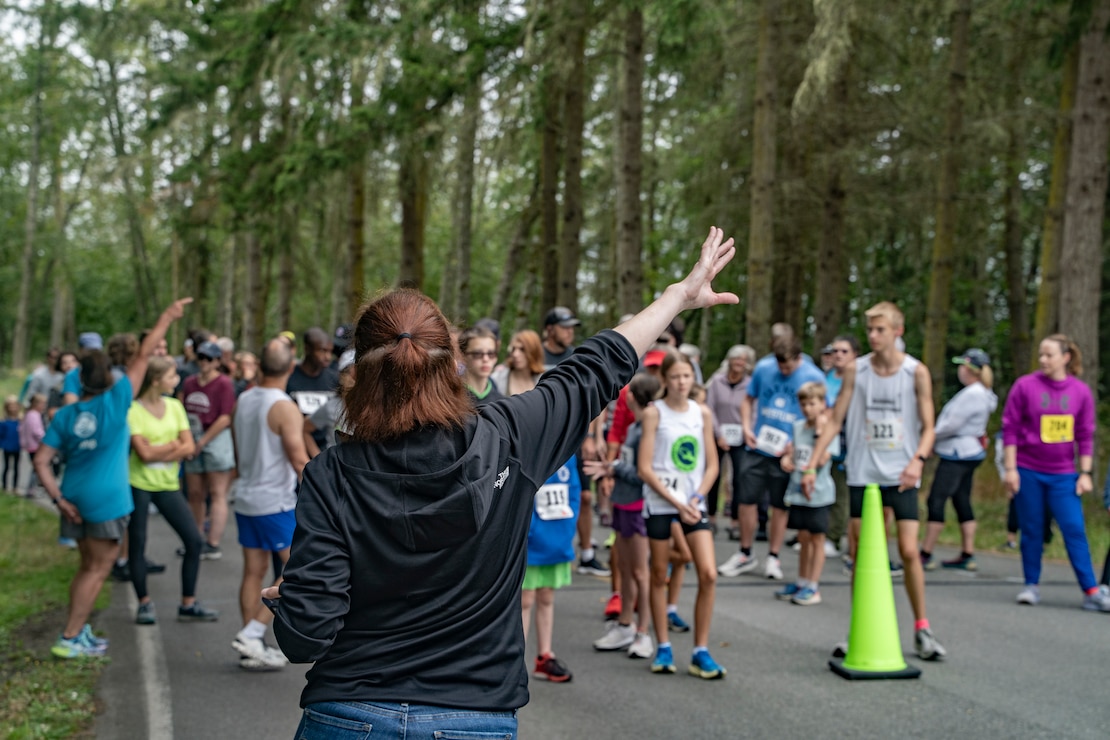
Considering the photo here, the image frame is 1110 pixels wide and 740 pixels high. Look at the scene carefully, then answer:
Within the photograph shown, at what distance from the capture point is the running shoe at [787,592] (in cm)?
902

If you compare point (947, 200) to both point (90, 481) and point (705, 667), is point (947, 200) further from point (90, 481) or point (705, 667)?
point (90, 481)

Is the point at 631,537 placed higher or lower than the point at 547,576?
higher

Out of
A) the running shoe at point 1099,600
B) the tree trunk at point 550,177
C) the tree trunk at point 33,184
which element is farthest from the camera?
the tree trunk at point 33,184

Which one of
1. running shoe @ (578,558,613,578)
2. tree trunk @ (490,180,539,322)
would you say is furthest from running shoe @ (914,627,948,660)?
tree trunk @ (490,180,539,322)

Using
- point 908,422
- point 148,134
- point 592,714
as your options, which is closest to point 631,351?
point 592,714

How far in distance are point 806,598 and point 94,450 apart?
5.33 meters

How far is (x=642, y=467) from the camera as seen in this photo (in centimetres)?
687

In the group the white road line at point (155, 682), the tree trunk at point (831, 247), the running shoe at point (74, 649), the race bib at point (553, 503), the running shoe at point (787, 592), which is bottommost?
the white road line at point (155, 682)

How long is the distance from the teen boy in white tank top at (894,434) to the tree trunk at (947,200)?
8.40 meters

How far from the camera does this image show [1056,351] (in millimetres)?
8688

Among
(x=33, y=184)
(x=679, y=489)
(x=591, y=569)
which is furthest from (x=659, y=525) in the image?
(x=33, y=184)

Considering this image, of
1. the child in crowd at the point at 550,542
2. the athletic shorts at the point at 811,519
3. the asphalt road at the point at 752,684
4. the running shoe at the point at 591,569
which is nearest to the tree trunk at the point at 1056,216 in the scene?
the asphalt road at the point at 752,684

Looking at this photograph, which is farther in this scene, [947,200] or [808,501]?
[947,200]

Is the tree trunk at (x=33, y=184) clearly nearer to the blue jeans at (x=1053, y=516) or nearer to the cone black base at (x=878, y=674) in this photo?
the blue jeans at (x=1053, y=516)
